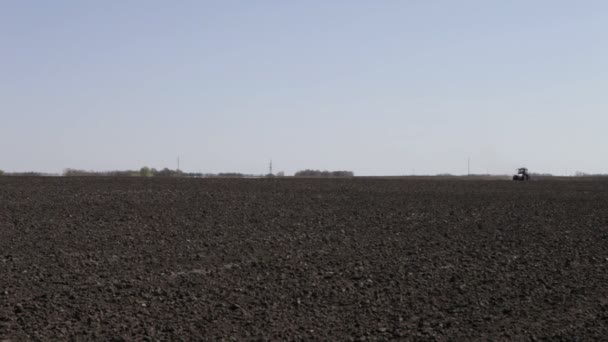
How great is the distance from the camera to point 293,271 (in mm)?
14125

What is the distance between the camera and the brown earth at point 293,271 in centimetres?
1058

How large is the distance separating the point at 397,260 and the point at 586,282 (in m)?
3.24

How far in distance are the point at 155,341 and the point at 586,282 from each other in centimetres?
721

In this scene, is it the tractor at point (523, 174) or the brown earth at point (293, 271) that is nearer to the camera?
the brown earth at point (293, 271)

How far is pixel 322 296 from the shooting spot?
12234 mm

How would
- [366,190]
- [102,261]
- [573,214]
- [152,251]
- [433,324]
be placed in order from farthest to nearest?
[366,190] < [573,214] < [152,251] < [102,261] < [433,324]

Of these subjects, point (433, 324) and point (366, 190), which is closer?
point (433, 324)

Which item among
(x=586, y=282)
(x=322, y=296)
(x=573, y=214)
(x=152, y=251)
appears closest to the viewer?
(x=322, y=296)

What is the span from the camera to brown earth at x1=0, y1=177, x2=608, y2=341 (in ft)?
34.7

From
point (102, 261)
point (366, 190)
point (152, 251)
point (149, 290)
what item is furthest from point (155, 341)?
point (366, 190)

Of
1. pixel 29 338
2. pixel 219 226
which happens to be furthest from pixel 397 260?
pixel 29 338

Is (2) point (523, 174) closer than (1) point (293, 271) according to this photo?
No

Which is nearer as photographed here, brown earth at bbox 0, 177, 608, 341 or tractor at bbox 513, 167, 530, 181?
brown earth at bbox 0, 177, 608, 341

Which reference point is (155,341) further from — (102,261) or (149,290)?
(102,261)
